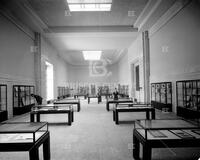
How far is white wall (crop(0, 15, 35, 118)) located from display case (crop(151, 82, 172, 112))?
635 cm

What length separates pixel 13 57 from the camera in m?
8.26

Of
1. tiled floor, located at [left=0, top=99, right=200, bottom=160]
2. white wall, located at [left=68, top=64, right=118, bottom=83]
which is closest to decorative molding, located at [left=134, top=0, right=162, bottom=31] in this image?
tiled floor, located at [left=0, top=99, right=200, bottom=160]

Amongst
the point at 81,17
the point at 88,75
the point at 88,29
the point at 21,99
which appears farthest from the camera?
the point at 88,75

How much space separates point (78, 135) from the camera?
15.9 feet

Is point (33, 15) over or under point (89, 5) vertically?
under

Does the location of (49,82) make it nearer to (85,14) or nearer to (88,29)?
(88,29)

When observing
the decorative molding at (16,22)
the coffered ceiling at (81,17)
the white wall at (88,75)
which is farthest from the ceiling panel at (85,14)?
the white wall at (88,75)

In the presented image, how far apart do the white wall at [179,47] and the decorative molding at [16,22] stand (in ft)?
21.0

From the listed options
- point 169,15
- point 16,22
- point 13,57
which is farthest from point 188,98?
point 16,22

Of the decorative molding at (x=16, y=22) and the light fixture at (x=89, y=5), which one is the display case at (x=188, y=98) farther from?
the decorative molding at (x=16, y=22)

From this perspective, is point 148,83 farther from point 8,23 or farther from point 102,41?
point 8,23

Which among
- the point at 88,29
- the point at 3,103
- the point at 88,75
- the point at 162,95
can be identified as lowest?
the point at 3,103

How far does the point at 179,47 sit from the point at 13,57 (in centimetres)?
666

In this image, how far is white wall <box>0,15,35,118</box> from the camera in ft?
24.1
